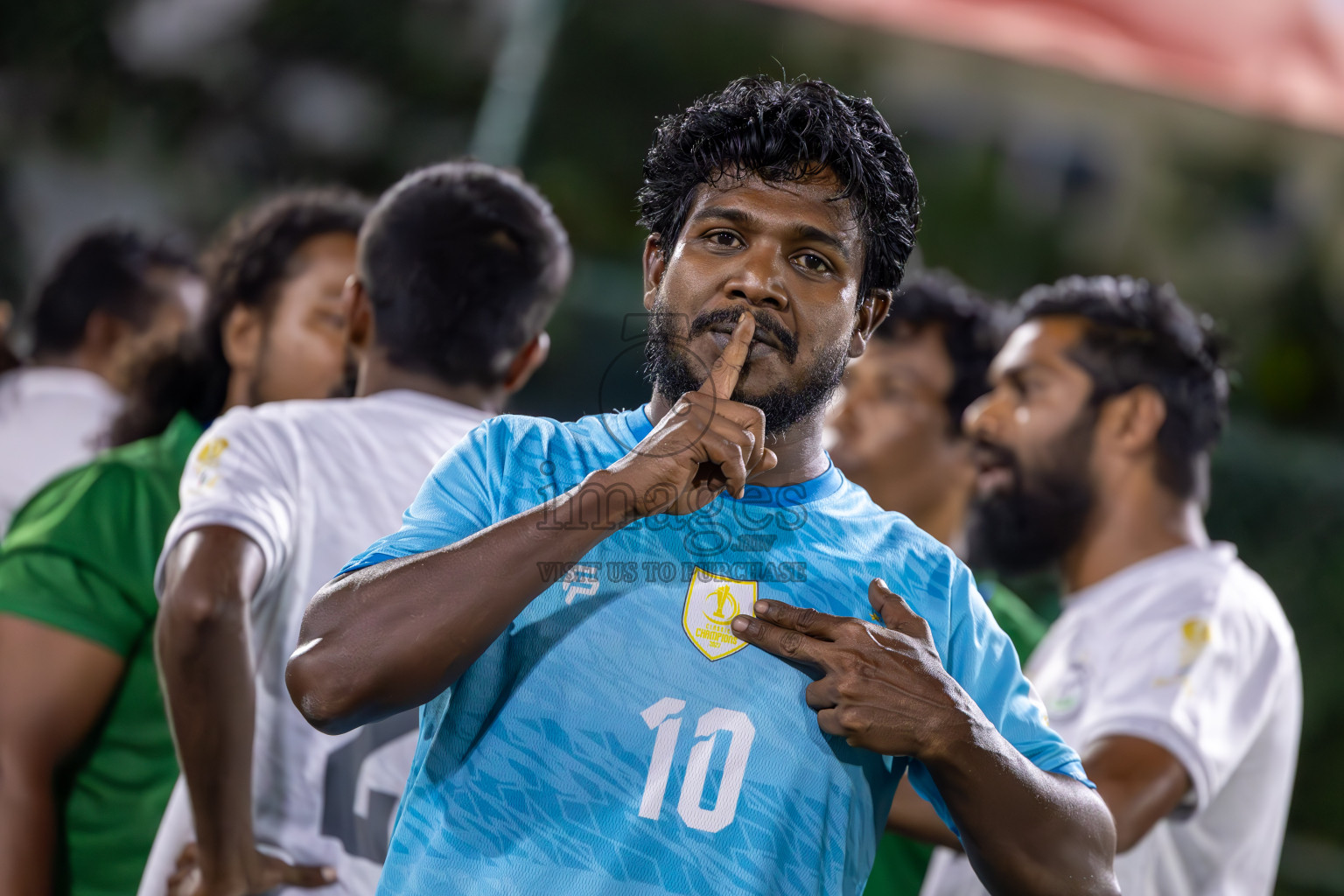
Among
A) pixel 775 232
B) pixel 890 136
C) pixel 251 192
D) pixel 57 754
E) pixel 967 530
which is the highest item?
pixel 890 136

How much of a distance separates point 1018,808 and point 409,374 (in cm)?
152

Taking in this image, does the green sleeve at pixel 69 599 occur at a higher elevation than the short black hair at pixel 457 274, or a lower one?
lower

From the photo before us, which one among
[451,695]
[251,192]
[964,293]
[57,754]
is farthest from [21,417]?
[251,192]

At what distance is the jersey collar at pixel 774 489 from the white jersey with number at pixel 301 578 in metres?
0.72

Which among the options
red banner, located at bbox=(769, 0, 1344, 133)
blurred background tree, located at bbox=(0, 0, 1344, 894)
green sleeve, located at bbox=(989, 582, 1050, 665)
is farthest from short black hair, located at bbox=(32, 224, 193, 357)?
blurred background tree, located at bbox=(0, 0, 1344, 894)

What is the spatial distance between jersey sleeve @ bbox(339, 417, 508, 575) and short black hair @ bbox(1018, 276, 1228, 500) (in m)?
2.54

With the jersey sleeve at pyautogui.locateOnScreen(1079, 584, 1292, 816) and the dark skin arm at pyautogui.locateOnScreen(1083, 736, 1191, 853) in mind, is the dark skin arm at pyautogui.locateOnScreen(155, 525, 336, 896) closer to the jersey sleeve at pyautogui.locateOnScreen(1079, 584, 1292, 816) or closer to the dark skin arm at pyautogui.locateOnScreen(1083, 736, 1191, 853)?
the dark skin arm at pyautogui.locateOnScreen(1083, 736, 1191, 853)

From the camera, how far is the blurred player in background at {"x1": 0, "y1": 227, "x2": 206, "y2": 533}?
3936 millimetres

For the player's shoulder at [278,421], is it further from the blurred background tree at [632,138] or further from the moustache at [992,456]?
the blurred background tree at [632,138]

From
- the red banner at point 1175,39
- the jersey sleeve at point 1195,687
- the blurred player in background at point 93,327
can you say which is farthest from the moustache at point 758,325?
the red banner at point 1175,39

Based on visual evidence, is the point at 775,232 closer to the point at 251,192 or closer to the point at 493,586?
the point at 493,586

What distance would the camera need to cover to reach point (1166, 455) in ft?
12.2

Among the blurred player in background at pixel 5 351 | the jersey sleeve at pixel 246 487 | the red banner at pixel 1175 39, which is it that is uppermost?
the red banner at pixel 1175 39

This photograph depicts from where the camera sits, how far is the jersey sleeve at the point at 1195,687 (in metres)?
2.87
